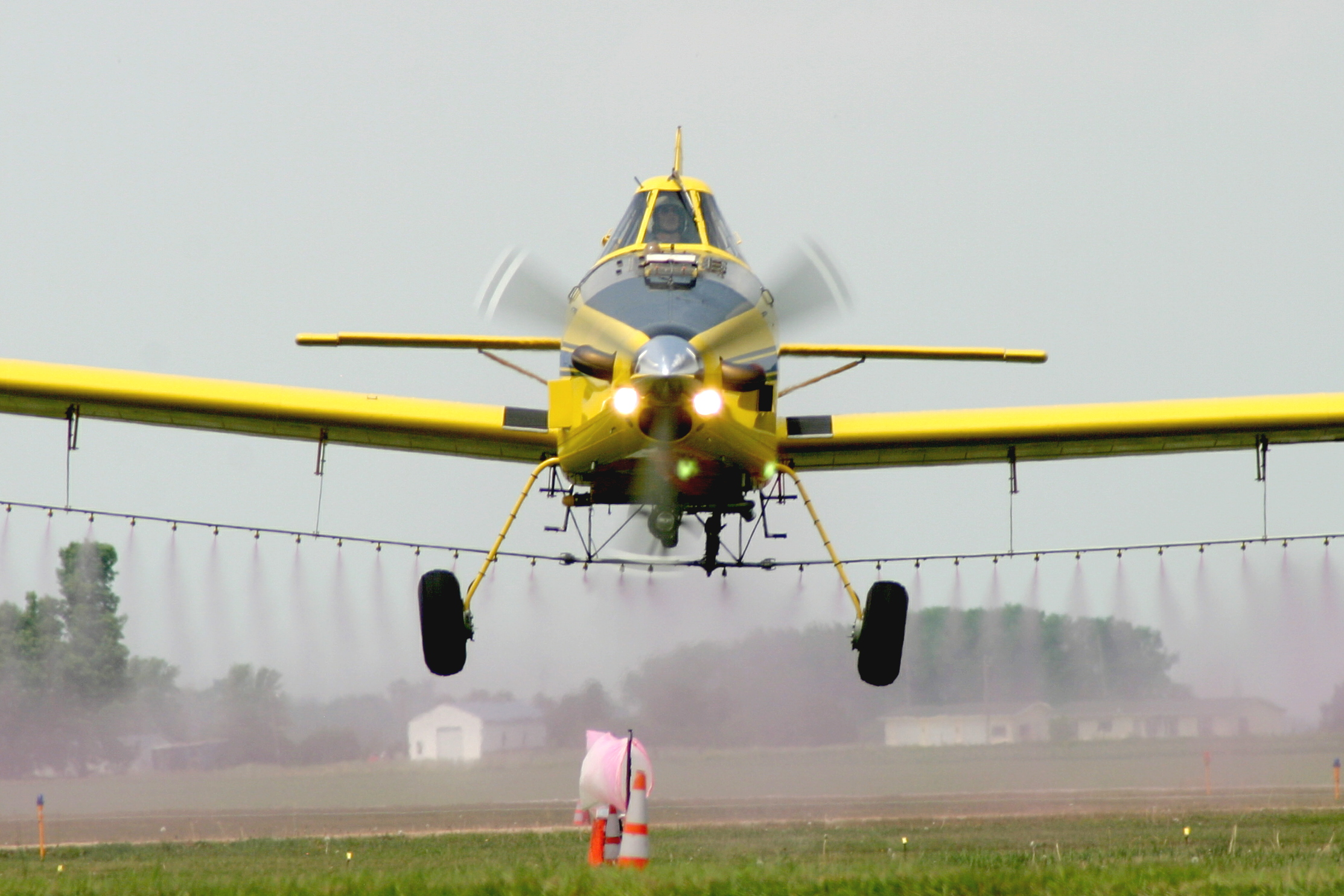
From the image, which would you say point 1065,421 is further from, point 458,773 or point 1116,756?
point 458,773

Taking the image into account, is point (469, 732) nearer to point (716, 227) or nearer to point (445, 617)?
point (445, 617)

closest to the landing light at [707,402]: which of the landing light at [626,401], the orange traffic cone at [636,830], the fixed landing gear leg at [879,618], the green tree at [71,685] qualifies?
the landing light at [626,401]

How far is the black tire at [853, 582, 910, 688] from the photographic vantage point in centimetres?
1422

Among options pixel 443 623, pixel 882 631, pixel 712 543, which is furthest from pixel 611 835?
pixel 712 543

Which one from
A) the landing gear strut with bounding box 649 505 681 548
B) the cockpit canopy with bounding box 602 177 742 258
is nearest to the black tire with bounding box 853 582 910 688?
the landing gear strut with bounding box 649 505 681 548

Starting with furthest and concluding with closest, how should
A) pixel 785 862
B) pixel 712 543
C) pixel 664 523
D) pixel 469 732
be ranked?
pixel 469 732, pixel 712 543, pixel 664 523, pixel 785 862

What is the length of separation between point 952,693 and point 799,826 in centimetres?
395

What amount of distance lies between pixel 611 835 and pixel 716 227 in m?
5.99

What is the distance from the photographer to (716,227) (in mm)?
14586

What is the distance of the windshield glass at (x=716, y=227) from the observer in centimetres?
1441

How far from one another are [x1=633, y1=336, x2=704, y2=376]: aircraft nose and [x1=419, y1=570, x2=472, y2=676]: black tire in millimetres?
3336

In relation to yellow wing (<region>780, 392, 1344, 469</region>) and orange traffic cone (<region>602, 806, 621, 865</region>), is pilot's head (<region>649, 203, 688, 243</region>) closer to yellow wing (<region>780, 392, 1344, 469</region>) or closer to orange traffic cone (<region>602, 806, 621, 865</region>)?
yellow wing (<region>780, 392, 1344, 469</region>)

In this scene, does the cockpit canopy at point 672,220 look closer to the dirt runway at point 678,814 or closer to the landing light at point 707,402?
the landing light at point 707,402

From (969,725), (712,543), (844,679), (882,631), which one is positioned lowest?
(969,725)
